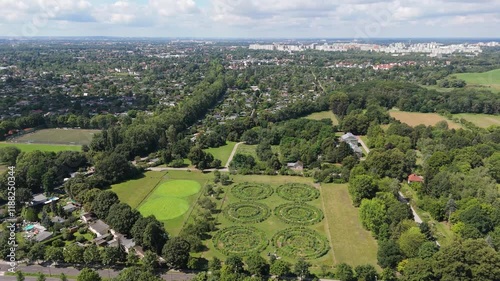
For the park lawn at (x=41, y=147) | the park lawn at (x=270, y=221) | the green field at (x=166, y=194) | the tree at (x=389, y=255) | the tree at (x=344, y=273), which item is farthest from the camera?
the park lawn at (x=41, y=147)

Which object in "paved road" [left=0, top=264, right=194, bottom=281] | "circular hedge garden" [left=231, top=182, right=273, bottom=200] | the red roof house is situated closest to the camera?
"paved road" [left=0, top=264, right=194, bottom=281]

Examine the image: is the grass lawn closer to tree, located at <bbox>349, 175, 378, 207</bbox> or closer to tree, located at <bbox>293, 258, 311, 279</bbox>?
tree, located at <bbox>349, 175, 378, 207</bbox>

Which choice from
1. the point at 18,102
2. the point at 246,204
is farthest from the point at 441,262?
the point at 18,102

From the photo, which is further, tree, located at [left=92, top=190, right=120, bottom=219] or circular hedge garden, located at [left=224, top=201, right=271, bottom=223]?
circular hedge garden, located at [left=224, top=201, right=271, bottom=223]

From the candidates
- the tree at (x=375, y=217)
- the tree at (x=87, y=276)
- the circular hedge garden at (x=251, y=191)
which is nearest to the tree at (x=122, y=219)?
the tree at (x=87, y=276)

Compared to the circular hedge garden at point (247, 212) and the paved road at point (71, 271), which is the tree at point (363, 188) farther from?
the paved road at point (71, 271)

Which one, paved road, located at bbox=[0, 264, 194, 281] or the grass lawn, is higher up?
the grass lawn

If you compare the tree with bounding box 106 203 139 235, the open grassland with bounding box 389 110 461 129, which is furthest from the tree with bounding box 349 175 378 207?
the open grassland with bounding box 389 110 461 129

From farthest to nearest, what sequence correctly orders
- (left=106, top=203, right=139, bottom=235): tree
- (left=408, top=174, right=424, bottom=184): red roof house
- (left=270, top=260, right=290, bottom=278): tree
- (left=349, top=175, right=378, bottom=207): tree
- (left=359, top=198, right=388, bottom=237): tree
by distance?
(left=408, top=174, right=424, bottom=184): red roof house < (left=349, top=175, right=378, bottom=207): tree < (left=359, top=198, right=388, bottom=237): tree < (left=106, top=203, right=139, bottom=235): tree < (left=270, top=260, right=290, bottom=278): tree
